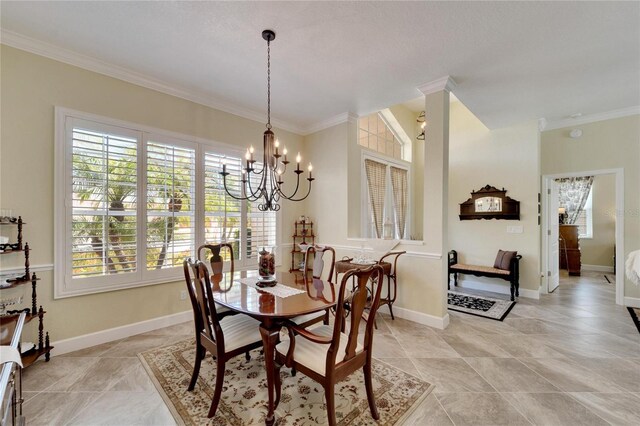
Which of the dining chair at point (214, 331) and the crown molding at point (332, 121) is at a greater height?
the crown molding at point (332, 121)

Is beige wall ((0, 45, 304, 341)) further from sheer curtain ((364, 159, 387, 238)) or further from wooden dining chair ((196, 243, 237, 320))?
sheer curtain ((364, 159, 387, 238))

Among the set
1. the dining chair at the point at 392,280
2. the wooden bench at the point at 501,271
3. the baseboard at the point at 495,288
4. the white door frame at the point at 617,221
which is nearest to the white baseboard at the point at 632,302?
the white door frame at the point at 617,221

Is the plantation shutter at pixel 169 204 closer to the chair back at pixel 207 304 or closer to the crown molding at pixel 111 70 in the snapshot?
the crown molding at pixel 111 70

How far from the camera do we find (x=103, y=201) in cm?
288

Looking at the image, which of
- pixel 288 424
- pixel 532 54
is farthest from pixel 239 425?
pixel 532 54

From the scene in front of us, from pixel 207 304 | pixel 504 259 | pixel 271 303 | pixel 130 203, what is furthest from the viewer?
pixel 504 259

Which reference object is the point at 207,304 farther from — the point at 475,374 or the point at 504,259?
the point at 504,259

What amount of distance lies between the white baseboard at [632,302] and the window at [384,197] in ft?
11.2

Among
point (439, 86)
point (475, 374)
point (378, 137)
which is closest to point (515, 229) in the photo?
point (378, 137)

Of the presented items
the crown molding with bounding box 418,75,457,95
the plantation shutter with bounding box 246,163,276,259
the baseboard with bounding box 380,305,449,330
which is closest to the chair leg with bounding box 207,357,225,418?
the plantation shutter with bounding box 246,163,276,259

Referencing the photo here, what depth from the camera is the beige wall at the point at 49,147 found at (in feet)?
8.05

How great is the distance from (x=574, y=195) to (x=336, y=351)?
8.55 metres

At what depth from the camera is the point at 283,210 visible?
457cm

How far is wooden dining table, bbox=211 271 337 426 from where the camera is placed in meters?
1.74
